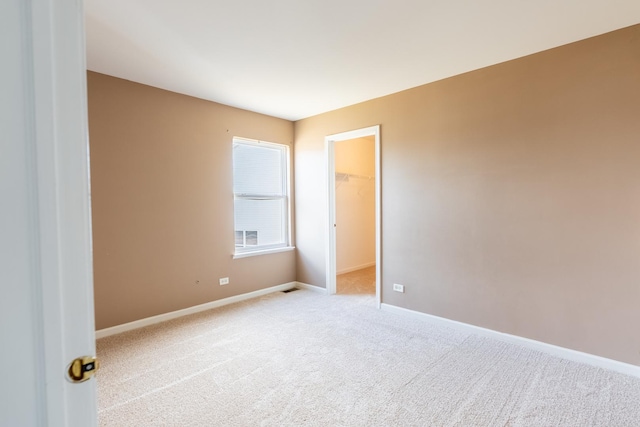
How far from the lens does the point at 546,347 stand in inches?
106

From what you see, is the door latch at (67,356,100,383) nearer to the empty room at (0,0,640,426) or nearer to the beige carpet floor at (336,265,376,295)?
the empty room at (0,0,640,426)

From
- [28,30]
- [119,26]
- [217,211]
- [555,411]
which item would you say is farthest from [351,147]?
[28,30]

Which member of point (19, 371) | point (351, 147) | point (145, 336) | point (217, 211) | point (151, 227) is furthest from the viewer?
point (351, 147)

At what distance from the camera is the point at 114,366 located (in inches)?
98.3

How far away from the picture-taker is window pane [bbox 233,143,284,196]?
419cm

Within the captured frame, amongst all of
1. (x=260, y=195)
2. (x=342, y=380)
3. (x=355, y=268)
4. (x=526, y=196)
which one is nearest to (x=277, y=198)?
(x=260, y=195)

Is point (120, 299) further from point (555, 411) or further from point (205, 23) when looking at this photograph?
point (555, 411)

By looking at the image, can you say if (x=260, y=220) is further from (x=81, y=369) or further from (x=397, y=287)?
(x=81, y=369)

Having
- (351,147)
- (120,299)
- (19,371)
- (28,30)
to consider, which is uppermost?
(351,147)

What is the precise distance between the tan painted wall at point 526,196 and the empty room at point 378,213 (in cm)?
2

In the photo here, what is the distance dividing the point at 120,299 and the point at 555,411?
379cm

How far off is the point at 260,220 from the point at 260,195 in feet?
1.21

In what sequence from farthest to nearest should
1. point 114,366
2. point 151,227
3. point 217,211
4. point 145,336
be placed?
point 217,211
point 151,227
point 145,336
point 114,366

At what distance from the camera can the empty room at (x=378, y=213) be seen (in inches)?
77.1
